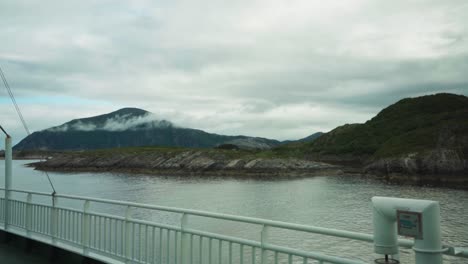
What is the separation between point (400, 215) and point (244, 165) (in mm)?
104362

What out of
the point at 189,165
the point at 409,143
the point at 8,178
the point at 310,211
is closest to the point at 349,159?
the point at 409,143

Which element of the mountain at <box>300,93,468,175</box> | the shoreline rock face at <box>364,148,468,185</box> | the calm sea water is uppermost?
the mountain at <box>300,93,468,175</box>

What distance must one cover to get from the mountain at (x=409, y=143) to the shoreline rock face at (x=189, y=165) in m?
15.2

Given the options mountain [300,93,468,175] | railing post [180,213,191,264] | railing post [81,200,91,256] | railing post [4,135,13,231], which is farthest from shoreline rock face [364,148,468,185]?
railing post [180,213,191,264]

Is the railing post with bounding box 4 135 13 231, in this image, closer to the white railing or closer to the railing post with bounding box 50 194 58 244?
the white railing

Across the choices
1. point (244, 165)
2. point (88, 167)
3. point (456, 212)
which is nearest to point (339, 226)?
point (456, 212)

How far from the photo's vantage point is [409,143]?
377ft

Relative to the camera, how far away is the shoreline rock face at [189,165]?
3971 inches

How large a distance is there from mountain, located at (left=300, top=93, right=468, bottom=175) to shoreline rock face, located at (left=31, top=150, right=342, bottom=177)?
598 inches

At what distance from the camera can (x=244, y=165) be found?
354ft

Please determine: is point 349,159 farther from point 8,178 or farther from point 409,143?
point 8,178

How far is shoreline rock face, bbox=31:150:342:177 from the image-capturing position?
100875 millimetres

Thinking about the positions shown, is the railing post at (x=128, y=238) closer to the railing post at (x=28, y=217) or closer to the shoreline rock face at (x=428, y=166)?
the railing post at (x=28, y=217)

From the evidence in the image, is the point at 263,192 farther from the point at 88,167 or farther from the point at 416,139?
the point at 88,167
